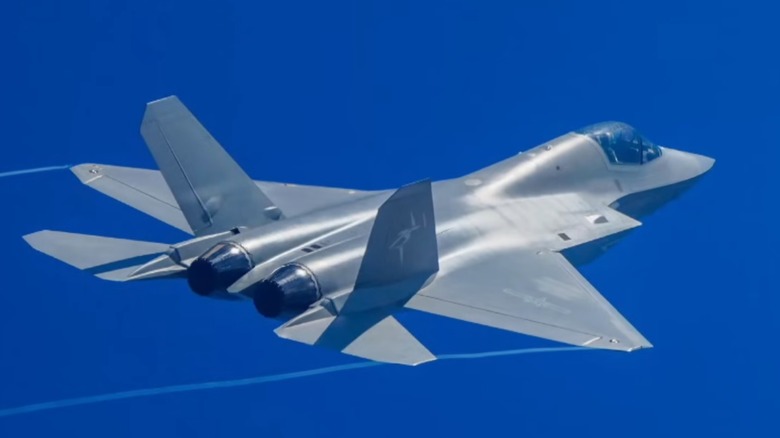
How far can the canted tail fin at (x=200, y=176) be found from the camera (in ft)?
55.2

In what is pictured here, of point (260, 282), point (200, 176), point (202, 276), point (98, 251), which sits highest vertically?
point (200, 176)

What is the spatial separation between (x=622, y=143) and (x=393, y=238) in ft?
15.5

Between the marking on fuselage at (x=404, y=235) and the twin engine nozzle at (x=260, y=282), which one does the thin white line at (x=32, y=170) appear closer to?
the twin engine nozzle at (x=260, y=282)

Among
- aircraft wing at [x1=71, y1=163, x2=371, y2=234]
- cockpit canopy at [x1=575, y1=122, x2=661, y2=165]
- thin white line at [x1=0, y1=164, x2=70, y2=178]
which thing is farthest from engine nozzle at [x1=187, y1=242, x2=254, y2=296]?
cockpit canopy at [x1=575, y1=122, x2=661, y2=165]

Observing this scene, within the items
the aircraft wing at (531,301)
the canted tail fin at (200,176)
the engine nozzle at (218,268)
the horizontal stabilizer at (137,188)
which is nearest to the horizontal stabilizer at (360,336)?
the aircraft wing at (531,301)

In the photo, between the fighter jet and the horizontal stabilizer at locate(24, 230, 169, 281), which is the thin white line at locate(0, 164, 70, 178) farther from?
the horizontal stabilizer at locate(24, 230, 169, 281)

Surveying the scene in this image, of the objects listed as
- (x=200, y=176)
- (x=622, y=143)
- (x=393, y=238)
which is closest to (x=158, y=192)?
(x=200, y=176)

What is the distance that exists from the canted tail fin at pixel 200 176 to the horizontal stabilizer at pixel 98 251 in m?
0.57

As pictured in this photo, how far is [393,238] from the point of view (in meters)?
15.7

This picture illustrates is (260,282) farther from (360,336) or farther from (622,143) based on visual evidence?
(622,143)

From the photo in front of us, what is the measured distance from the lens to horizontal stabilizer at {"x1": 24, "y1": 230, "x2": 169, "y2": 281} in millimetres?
16297

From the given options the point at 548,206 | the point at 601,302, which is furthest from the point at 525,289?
the point at 548,206

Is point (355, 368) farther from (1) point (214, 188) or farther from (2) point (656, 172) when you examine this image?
(2) point (656, 172)

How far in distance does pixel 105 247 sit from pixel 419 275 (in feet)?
10.8
